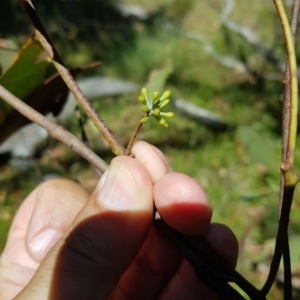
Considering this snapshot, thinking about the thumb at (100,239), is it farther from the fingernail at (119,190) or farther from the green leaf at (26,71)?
the green leaf at (26,71)

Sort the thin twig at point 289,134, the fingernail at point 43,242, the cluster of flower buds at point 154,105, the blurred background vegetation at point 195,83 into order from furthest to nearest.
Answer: the blurred background vegetation at point 195,83
the fingernail at point 43,242
the cluster of flower buds at point 154,105
the thin twig at point 289,134

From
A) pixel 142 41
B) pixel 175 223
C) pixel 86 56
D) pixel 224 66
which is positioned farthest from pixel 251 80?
pixel 175 223

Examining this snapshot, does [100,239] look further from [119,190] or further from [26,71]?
[26,71]

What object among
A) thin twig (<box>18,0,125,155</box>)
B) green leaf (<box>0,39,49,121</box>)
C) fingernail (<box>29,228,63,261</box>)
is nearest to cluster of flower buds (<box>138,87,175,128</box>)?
thin twig (<box>18,0,125,155</box>)

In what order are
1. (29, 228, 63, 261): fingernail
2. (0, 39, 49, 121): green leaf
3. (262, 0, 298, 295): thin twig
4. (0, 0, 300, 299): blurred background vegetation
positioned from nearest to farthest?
(262, 0, 298, 295): thin twig
(0, 39, 49, 121): green leaf
(29, 228, 63, 261): fingernail
(0, 0, 300, 299): blurred background vegetation

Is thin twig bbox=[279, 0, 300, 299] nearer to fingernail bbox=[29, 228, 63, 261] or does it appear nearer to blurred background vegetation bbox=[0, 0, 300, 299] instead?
fingernail bbox=[29, 228, 63, 261]

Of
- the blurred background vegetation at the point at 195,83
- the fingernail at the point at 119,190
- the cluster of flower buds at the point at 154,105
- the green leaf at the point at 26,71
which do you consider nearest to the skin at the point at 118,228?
the fingernail at the point at 119,190

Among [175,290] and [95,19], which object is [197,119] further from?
[175,290]

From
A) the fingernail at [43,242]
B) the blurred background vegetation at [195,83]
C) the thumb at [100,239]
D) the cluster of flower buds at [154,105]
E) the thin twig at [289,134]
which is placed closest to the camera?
the thin twig at [289,134]
